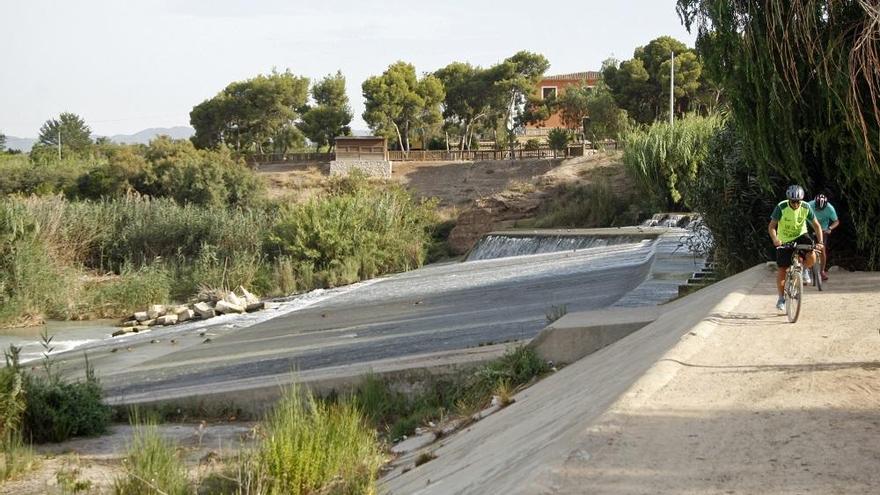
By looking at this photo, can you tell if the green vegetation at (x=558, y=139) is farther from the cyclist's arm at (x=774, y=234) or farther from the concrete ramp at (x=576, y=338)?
the cyclist's arm at (x=774, y=234)

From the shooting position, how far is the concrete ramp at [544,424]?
602cm

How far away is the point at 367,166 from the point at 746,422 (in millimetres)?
51340

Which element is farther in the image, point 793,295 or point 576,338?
point 576,338

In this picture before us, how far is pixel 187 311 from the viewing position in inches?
1059

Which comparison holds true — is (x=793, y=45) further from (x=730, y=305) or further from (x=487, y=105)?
(x=487, y=105)

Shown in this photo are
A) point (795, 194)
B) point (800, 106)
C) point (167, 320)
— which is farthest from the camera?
point (167, 320)

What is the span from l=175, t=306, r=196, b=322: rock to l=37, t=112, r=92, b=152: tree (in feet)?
271

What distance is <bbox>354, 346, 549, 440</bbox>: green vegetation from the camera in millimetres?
11266

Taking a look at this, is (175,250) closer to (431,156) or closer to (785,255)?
(431,156)

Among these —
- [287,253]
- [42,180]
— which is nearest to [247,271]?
[287,253]

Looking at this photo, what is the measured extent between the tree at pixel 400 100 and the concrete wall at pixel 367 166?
999 centimetres

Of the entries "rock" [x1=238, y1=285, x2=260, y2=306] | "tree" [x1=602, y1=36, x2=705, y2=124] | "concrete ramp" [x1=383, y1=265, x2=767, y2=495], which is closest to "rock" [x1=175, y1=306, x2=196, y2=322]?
"rock" [x1=238, y1=285, x2=260, y2=306]

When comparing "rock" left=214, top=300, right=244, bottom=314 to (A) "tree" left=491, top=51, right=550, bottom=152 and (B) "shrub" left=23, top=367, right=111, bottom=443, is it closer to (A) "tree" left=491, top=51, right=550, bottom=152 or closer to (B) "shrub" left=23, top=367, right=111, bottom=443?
(B) "shrub" left=23, top=367, right=111, bottom=443

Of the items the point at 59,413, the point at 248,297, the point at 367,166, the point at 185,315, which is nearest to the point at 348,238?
the point at 248,297
